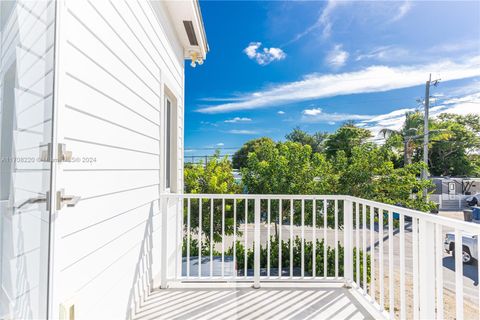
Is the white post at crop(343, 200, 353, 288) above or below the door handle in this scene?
below

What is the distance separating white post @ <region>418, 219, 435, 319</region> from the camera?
1669 mm

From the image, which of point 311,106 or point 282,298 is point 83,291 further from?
point 311,106

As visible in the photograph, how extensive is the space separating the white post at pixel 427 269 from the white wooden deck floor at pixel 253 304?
27.6 inches

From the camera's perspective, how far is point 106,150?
1740 millimetres

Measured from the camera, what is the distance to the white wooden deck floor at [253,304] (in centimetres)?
234

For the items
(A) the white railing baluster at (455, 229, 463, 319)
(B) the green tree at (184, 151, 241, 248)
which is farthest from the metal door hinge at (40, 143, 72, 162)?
(B) the green tree at (184, 151, 241, 248)

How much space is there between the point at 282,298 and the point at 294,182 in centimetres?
266

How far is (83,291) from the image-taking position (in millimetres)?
1465

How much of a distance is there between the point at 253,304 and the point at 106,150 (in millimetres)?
1890

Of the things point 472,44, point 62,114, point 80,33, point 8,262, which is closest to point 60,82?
point 62,114

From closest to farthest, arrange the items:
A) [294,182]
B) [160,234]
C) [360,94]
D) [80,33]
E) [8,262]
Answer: [8,262], [80,33], [160,234], [294,182], [360,94]

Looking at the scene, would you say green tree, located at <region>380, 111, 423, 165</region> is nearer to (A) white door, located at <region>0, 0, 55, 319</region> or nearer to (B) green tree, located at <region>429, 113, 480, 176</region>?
(B) green tree, located at <region>429, 113, 480, 176</region>

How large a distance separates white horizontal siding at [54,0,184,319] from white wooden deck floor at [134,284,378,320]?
0.44 meters

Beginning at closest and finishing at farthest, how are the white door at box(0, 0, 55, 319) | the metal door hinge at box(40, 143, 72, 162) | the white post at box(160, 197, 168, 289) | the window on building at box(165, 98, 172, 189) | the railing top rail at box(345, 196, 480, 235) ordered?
the white door at box(0, 0, 55, 319) < the metal door hinge at box(40, 143, 72, 162) < the railing top rail at box(345, 196, 480, 235) < the white post at box(160, 197, 168, 289) < the window on building at box(165, 98, 172, 189)
